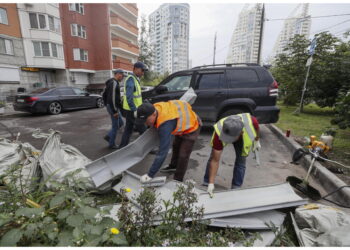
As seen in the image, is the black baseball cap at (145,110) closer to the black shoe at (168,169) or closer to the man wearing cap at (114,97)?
the black shoe at (168,169)

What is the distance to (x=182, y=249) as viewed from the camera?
1095 millimetres

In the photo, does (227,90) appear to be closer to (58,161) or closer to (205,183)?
(205,183)

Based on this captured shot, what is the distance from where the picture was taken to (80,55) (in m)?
19.2

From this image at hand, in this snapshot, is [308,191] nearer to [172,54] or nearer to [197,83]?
[197,83]

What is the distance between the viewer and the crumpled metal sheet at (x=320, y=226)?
1307 mm

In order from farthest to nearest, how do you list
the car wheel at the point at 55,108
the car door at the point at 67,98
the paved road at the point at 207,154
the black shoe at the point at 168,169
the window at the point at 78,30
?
the window at the point at 78,30, the car door at the point at 67,98, the car wheel at the point at 55,108, the black shoe at the point at 168,169, the paved road at the point at 207,154

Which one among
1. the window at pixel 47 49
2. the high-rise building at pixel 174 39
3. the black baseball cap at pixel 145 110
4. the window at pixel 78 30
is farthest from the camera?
the high-rise building at pixel 174 39

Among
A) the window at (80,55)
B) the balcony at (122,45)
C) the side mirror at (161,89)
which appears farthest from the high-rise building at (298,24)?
the window at (80,55)

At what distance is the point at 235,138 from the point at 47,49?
2035 centimetres

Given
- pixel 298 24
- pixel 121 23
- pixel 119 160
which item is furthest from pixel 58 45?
pixel 298 24

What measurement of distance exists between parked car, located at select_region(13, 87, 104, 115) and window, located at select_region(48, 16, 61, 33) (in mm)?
11833

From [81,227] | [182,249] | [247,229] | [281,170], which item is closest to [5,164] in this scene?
[81,227]

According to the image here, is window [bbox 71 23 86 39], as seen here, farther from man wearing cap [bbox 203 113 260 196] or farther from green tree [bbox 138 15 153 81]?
man wearing cap [bbox 203 113 260 196]

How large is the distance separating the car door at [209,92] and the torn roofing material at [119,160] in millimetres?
2576
